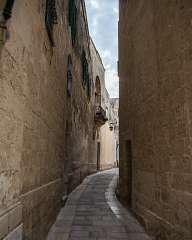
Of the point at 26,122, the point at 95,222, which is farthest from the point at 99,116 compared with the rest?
the point at 26,122

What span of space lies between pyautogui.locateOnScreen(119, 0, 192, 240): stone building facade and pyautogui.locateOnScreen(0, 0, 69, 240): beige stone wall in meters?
2.17

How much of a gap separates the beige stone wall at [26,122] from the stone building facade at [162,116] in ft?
7.12

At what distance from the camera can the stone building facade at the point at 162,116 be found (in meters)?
3.58

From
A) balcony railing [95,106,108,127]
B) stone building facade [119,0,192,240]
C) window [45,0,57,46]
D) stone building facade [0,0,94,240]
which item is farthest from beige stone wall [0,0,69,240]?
balcony railing [95,106,108,127]

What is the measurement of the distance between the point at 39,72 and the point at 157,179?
3.00 meters

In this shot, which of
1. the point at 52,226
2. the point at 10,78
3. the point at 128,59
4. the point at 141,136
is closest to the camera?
the point at 10,78

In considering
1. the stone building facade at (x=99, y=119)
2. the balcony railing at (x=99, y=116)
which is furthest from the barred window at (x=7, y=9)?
the balcony railing at (x=99, y=116)

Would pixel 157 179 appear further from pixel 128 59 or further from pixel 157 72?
pixel 128 59

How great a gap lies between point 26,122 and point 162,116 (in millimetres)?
2613

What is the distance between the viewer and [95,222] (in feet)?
17.3

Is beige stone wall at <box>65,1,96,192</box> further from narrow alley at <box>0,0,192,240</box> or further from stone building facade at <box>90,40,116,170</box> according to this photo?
stone building facade at <box>90,40,116,170</box>

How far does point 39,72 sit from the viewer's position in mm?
3625

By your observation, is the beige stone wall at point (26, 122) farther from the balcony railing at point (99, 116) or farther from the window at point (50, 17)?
the balcony railing at point (99, 116)

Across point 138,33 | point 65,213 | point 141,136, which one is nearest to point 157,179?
point 141,136
